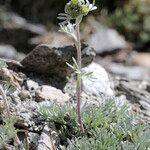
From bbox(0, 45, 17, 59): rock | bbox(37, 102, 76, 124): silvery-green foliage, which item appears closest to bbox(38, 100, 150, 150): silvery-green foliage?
bbox(37, 102, 76, 124): silvery-green foliage

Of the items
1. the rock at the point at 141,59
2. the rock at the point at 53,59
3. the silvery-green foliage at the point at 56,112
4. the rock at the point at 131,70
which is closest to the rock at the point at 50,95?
the rock at the point at 53,59

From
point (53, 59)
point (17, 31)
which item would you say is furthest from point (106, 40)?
point (53, 59)

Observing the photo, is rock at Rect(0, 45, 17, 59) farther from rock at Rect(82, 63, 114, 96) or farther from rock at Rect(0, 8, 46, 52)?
rock at Rect(82, 63, 114, 96)

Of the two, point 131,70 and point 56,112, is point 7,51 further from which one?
point 56,112

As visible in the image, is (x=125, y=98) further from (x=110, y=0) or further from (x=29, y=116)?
(x=110, y=0)

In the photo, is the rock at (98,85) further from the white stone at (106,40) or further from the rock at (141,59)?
the white stone at (106,40)

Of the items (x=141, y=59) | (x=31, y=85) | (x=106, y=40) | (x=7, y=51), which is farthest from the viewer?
(x=106, y=40)

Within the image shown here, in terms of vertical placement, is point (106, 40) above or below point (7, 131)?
above

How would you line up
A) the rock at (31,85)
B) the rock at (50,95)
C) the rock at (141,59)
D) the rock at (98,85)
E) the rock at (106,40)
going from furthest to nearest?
1. the rock at (106,40)
2. the rock at (141,59)
3. the rock at (98,85)
4. the rock at (31,85)
5. the rock at (50,95)
